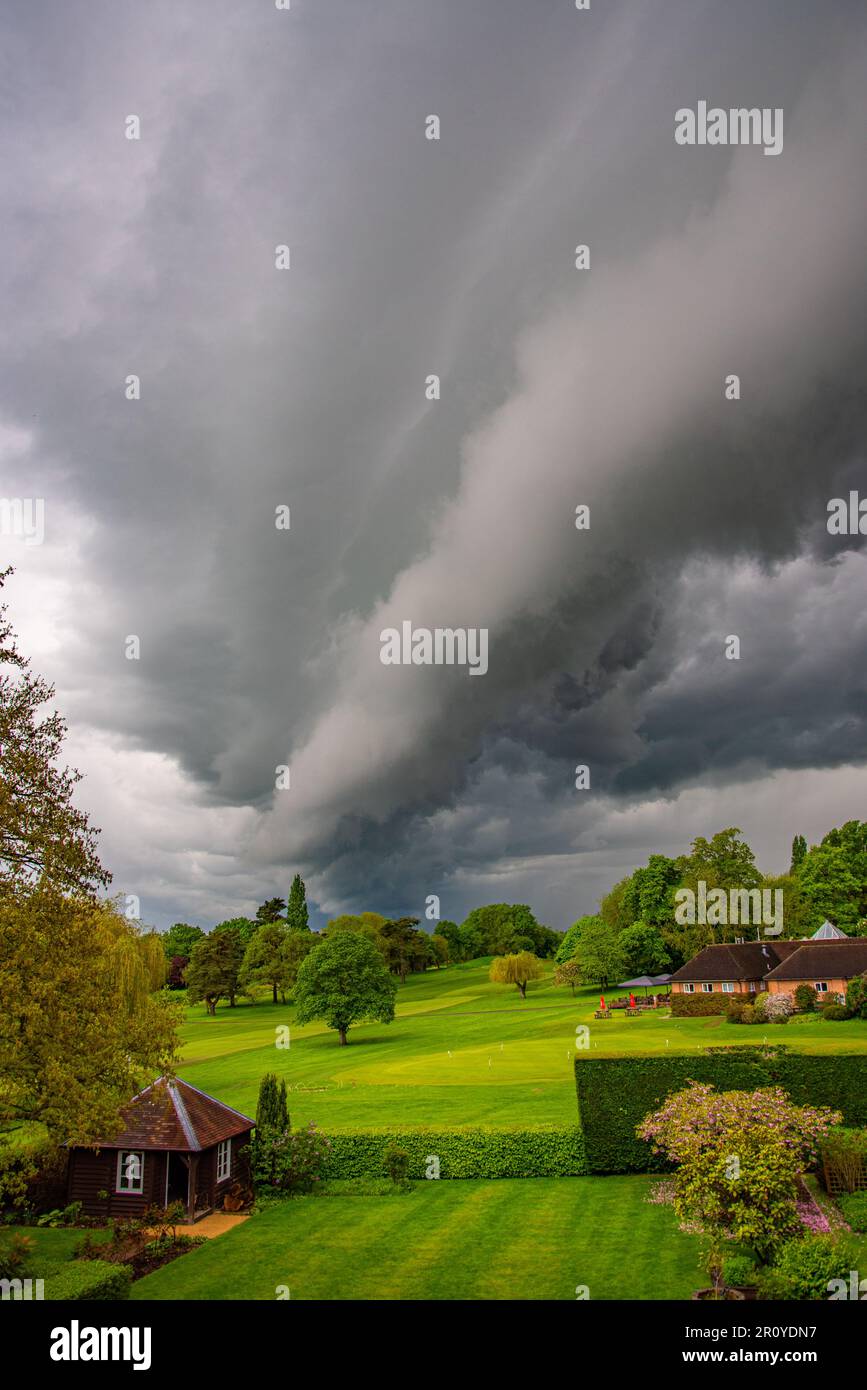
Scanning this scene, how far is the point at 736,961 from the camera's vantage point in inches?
2876

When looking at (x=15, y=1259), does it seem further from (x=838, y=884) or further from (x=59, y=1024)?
(x=838, y=884)

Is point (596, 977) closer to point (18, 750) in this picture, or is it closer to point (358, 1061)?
point (358, 1061)

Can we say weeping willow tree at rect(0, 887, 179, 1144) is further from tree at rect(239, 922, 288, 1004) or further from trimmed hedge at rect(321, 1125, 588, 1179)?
tree at rect(239, 922, 288, 1004)

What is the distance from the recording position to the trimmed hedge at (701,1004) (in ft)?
227

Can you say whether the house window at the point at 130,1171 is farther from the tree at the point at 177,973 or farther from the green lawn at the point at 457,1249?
the tree at the point at 177,973

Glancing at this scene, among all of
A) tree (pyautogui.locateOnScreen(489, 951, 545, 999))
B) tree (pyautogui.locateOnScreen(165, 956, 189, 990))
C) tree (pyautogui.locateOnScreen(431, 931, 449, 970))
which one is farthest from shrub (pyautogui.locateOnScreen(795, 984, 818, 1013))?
tree (pyautogui.locateOnScreen(165, 956, 189, 990))

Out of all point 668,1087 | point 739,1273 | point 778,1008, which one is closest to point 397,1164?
point 668,1087

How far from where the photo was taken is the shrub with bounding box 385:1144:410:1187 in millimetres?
31734

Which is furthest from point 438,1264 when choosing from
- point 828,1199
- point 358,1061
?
point 358,1061

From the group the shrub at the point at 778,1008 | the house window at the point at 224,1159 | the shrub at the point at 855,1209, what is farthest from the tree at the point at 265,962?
the shrub at the point at 855,1209

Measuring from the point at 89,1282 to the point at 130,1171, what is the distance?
1150 cm

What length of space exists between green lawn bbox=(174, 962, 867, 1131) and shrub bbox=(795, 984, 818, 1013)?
18.1 feet
